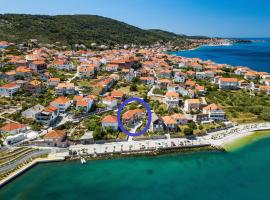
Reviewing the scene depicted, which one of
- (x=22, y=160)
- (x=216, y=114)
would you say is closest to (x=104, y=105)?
(x=216, y=114)

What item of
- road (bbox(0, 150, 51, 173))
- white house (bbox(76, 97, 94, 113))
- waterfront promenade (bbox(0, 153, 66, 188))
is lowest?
waterfront promenade (bbox(0, 153, 66, 188))


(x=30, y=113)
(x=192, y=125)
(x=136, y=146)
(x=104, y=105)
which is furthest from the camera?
(x=104, y=105)

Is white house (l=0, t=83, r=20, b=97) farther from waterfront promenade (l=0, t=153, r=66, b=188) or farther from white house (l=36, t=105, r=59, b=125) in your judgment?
waterfront promenade (l=0, t=153, r=66, b=188)

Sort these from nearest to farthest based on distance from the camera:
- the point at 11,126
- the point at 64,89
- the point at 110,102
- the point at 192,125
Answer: the point at 11,126
the point at 192,125
the point at 110,102
the point at 64,89

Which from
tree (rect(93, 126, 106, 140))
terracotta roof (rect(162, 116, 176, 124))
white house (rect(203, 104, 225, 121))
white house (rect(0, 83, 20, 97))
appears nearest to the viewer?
tree (rect(93, 126, 106, 140))

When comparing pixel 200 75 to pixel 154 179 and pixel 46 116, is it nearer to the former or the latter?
pixel 46 116

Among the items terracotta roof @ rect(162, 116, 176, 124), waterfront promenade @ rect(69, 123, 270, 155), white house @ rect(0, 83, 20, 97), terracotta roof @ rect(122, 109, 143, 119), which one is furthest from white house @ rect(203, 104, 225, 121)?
white house @ rect(0, 83, 20, 97)

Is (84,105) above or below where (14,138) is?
above
